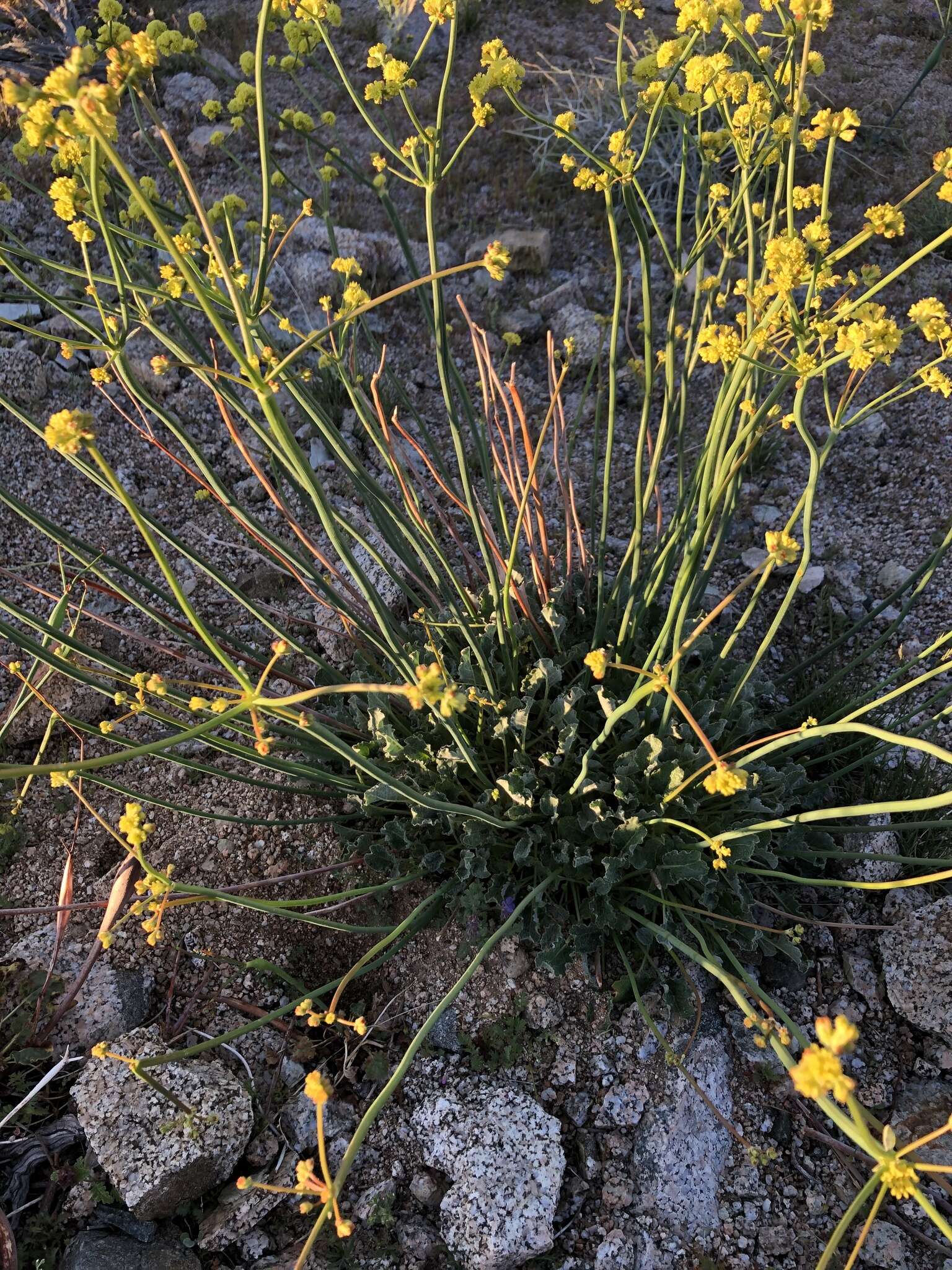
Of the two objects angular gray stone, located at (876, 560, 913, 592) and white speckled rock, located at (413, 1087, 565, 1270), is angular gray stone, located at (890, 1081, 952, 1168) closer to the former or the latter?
white speckled rock, located at (413, 1087, 565, 1270)

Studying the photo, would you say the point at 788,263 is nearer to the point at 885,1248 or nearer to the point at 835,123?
the point at 835,123

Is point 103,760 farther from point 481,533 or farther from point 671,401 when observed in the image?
point 671,401

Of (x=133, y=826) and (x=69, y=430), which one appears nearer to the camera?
(x=69, y=430)

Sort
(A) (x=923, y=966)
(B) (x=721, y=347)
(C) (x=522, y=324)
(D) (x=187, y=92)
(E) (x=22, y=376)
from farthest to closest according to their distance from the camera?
(D) (x=187, y=92), (C) (x=522, y=324), (E) (x=22, y=376), (A) (x=923, y=966), (B) (x=721, y=347)

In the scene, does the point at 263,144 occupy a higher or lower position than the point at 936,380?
higher

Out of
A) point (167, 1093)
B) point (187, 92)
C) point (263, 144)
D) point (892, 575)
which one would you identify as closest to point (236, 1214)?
point (167, 1093)

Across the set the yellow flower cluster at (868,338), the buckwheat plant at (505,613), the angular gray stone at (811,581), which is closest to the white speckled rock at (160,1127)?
the buckwheat plant at (505,613)

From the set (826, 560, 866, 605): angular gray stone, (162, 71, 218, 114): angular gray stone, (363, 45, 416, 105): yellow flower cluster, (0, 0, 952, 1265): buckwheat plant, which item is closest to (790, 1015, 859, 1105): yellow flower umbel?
(0, 0, 952, 1265): buckwheat plant

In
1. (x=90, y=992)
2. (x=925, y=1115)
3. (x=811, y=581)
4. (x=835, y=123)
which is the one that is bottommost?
(x=90, y=992)
